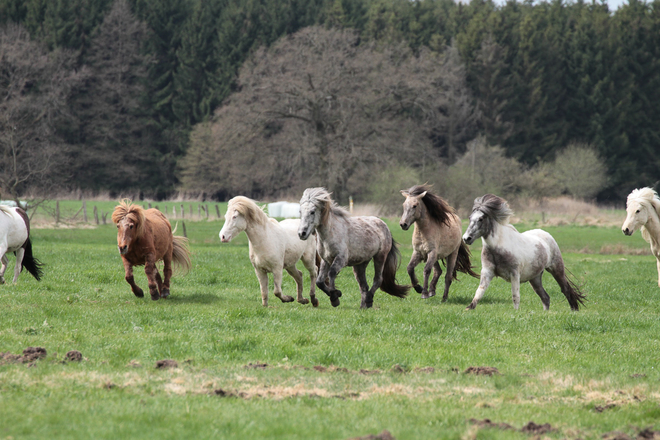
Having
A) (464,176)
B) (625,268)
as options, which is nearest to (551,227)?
Answer: (464,176)

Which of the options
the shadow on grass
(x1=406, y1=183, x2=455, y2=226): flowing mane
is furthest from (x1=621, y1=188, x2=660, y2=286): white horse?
the shadow on grass

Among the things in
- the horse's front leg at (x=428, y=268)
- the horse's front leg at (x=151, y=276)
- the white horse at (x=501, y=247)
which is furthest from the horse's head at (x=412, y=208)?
the horse's front leg at (x=151, y=276)

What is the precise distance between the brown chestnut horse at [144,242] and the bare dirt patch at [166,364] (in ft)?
13.6

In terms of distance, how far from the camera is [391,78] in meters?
47.2

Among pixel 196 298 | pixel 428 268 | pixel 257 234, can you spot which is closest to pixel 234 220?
pixel 257 234

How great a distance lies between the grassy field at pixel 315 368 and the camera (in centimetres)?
520

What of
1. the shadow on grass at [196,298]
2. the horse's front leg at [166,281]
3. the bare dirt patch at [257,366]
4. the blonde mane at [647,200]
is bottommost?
the shadow on grass at [196,298]

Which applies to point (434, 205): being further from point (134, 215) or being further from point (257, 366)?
point (257, 366)

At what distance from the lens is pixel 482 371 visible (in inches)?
276

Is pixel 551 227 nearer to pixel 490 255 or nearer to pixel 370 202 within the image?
pixel 370 202

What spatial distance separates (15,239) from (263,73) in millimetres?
42042

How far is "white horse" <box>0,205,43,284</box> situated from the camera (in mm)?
12625

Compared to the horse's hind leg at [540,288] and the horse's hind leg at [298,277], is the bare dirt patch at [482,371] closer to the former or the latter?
the horse's hind leg at [540,288]

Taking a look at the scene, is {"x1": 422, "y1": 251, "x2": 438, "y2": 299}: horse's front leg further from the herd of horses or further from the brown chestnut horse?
the brown chestnut horse
